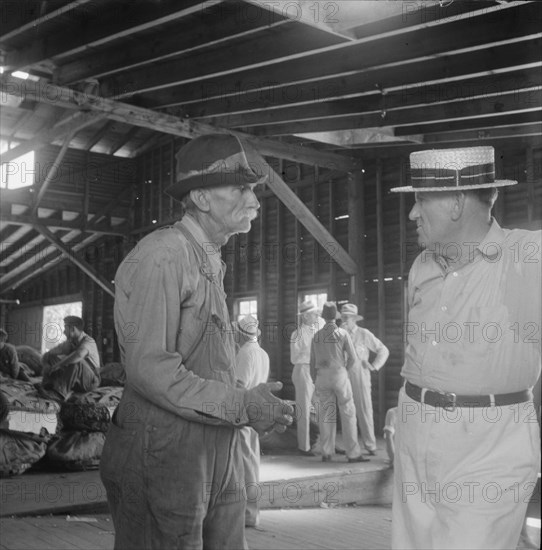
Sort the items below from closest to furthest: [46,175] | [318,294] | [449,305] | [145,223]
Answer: [449,305] → [318,294] → [46,175] → [145,223]

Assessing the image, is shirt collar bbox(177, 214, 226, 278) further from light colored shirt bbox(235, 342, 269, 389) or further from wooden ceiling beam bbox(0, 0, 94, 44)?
wooden ceiling beam bbox(0, 0, 94, 44)

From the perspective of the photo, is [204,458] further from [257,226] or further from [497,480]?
[257,226]

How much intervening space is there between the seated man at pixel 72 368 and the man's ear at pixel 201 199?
637 centimetres

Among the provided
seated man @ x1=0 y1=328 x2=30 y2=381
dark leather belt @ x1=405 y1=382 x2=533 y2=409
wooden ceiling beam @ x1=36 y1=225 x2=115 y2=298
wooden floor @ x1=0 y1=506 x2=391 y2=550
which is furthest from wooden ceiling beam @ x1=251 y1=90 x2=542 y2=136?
wooden ceiling beam @ x1=36 y1=225 x2=115 y2=298

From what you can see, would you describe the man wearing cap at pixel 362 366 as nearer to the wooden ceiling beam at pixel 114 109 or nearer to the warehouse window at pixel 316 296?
the wooden ceiling beam at pixel 114 109

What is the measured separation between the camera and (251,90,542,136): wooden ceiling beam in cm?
780

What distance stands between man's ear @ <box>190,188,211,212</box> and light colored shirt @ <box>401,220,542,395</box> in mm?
985

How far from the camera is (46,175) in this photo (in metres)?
16.8

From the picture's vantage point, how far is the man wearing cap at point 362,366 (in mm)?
10227

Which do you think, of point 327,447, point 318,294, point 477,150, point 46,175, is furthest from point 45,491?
point 46,175

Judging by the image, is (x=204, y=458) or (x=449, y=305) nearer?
(x=204, y=458)

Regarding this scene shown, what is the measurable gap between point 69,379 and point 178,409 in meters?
6.83

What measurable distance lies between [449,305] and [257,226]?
12703 mm

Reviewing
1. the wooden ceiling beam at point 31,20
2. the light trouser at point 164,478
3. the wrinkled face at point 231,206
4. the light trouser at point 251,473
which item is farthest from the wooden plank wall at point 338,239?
the light trouser at point 164,478
